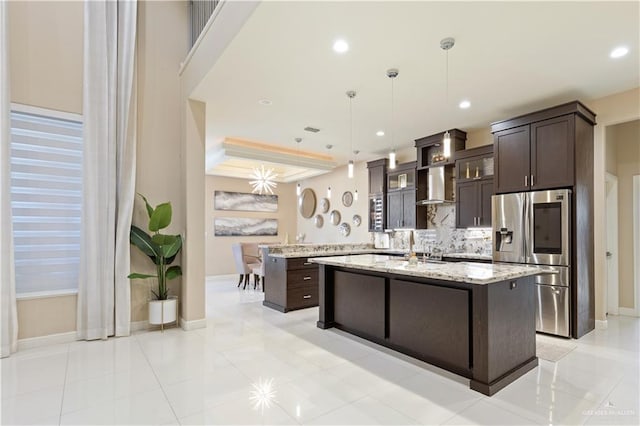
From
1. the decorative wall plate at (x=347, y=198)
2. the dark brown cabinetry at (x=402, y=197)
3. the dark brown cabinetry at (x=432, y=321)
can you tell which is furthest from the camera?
the decorative wall plate at (x=347, y=198)

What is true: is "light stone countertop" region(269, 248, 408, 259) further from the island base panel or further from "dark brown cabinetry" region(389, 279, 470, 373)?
the island base panel

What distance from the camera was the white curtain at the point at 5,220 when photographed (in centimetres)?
328

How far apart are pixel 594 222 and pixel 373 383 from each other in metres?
3.70

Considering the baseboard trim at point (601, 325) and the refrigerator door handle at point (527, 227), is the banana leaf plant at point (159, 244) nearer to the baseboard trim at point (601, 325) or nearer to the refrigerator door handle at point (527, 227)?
the refrigerator door handle at point (527, 227)

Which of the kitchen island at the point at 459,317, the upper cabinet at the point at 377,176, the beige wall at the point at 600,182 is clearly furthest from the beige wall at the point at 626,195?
the upper cabinet at the point at 377,176

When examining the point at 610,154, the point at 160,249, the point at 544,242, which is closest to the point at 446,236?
the point at 544,242

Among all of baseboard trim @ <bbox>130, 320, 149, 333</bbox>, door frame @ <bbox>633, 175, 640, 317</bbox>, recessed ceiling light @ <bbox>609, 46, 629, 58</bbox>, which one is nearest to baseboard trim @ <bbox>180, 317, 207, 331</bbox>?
baseboard trim @ <bbox>130, 320, 149, 333</bbox>

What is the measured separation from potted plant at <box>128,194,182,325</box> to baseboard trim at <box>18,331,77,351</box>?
0.83m

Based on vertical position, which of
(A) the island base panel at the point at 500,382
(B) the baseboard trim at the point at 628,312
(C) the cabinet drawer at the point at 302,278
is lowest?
(B) the baseboard trim at the point at 628,312

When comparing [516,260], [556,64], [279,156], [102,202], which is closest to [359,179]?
[279,156]

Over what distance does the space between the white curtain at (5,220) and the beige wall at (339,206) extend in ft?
19.6

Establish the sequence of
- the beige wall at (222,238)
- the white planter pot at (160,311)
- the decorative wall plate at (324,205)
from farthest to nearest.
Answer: the decorative wall plate at (324,205) → the beige wall at (222,238) → the white planter pot at (160,311)

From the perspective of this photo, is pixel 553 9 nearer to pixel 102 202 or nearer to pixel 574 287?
pixel 574 287

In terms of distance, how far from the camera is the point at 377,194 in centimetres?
704
